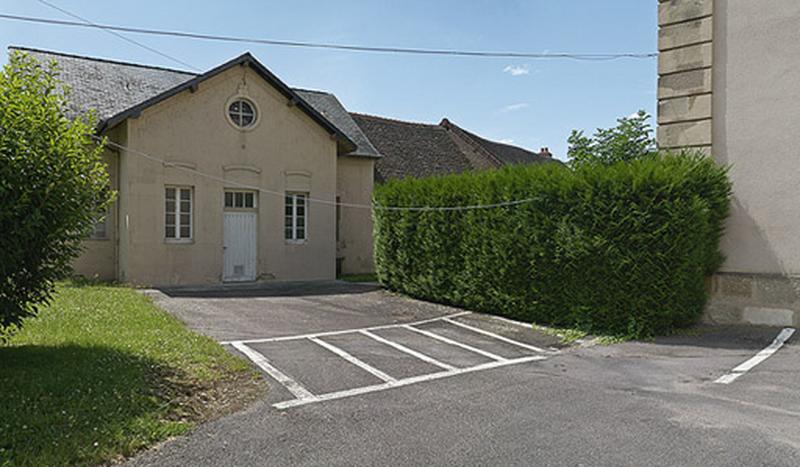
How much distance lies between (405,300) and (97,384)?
28.3ft

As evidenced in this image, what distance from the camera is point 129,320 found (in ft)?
30.5

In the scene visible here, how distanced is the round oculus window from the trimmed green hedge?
25.4 ft

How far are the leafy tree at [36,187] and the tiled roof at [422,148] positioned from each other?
15709 mm

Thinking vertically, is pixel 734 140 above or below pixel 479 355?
above

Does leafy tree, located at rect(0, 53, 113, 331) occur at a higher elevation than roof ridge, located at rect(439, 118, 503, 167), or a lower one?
lower

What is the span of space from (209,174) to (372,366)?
10762 mm

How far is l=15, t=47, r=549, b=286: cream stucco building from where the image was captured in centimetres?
1533

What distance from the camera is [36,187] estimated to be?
5691 millimetres

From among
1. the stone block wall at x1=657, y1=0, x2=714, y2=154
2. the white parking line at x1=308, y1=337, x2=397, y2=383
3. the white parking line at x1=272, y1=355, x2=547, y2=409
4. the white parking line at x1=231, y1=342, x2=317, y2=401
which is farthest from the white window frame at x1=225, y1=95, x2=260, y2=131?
the white parking line at x1=272, y1=355, x2=547, y2=409

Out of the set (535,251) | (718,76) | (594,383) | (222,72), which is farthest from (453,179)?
(222,72)

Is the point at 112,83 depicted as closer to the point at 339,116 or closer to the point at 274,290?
the point at 339,116

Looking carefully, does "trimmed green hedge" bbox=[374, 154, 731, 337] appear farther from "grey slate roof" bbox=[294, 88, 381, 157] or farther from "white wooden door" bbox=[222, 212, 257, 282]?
"grey slate roof" bbox=[294, 88, 381, 157]

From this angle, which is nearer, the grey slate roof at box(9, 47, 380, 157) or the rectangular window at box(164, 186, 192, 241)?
the rectangular window at box(164, 186, 192, 241)

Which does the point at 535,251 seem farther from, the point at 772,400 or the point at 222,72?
the point at 222,72
